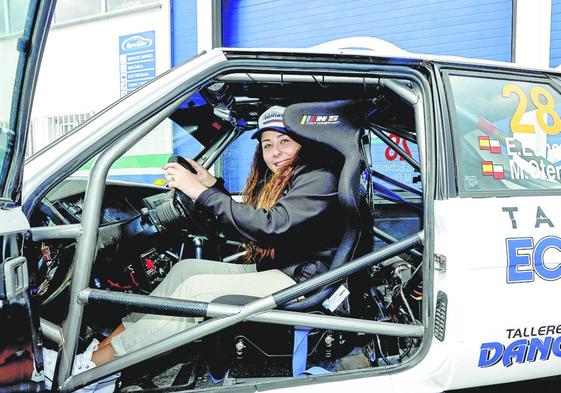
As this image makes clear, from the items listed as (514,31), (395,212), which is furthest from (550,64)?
(395,212)

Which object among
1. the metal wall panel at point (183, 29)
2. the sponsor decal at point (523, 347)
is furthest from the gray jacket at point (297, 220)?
the metal wall panel at point (183, 29)

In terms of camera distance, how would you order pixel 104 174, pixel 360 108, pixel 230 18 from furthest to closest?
pixel 230 18, pixel 360 108, pixel 104 174

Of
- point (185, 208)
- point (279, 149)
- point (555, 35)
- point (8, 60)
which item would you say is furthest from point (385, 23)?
point (8, 60)

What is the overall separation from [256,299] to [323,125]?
0.76 meters

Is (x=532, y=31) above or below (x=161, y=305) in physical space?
above

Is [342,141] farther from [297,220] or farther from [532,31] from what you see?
[532,31]

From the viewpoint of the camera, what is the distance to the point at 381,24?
616 centimetres

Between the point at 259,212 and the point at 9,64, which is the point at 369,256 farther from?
the point at 9,64

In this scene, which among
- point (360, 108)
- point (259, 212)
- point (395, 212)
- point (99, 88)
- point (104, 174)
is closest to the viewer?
point (104, 174)

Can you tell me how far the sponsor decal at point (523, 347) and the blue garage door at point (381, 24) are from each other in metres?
3.13

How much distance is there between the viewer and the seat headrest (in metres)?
1.83

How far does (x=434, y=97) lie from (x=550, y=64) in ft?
14.5

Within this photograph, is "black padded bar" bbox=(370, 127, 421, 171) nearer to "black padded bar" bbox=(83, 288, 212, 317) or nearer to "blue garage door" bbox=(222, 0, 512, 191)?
"black padded bar" bbox=(83, 288, 212, 317)

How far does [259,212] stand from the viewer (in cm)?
178
